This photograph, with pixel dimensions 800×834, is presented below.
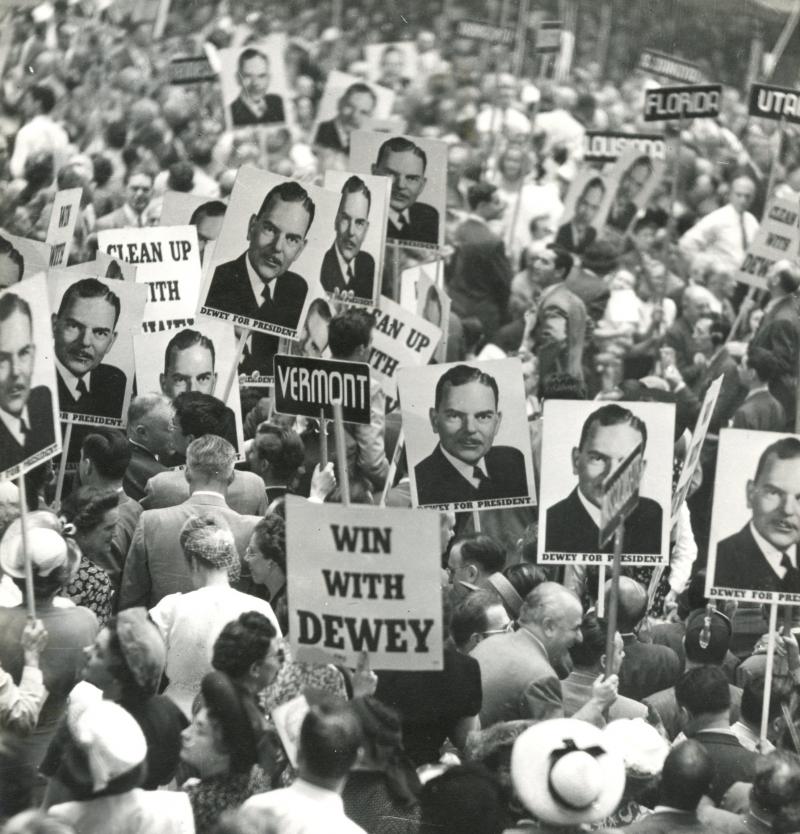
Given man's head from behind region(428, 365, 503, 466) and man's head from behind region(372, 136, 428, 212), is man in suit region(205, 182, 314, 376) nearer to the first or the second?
man's head from behind region(428, 365, 503, 466)

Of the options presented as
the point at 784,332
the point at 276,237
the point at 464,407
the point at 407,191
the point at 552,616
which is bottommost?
the point at 552,616

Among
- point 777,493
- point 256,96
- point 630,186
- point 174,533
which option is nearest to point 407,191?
point 174,533

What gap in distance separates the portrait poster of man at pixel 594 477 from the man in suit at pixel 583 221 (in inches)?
322

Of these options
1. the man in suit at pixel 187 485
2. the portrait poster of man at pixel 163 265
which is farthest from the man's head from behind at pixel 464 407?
the portrait poster of man at pixel 163 265

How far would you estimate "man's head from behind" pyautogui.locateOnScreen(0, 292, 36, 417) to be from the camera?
5.95 m

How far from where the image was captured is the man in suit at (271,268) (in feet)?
26.9

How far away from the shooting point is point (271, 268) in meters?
8.27

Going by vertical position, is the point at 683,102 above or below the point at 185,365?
above

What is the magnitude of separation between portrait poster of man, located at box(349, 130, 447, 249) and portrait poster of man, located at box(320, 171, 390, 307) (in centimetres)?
122

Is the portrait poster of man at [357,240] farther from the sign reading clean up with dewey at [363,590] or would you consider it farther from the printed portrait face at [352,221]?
the sign reading clean up with dewey at [363,590]

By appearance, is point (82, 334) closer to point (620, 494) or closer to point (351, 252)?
point (351, 252)

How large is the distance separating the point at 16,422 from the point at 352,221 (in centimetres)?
340

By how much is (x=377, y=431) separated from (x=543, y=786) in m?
3.38

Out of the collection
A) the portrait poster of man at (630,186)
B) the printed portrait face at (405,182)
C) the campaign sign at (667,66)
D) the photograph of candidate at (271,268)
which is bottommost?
the photograph of candidate at (271,268)
